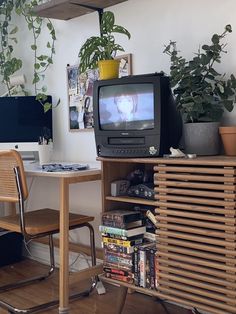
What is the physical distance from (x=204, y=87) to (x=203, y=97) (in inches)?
2.7

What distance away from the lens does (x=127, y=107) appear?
217 centimetres

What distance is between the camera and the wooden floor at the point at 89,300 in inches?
97.3

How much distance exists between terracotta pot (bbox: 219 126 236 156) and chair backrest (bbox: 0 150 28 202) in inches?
42.2

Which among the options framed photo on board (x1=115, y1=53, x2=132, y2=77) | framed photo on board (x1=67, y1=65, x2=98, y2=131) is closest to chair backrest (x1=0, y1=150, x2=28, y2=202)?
framed photo on board (x1=67, y1=65, x2=98, y2=131)

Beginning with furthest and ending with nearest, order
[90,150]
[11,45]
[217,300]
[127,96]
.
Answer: [11,45], [90,150], [127,96], [217,300]

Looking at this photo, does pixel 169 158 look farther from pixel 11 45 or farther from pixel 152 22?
pixel 11 45

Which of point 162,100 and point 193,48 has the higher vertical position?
point 193,48

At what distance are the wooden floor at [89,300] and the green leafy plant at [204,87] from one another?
42.0 inches

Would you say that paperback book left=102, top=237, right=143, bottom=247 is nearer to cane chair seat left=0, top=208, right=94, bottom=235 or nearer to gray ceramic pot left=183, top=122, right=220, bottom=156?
cane chair seat left=0, top=208, right=94, bottom=235

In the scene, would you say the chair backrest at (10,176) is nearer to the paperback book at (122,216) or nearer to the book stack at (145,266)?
the paperback book at (122,216)

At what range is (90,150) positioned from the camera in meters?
A: 3.02

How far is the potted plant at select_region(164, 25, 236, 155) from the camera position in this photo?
2.05 metres

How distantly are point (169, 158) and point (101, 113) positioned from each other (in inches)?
19.3

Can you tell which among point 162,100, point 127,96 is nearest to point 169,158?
point 162,100
